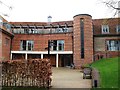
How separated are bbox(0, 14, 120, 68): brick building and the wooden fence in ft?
73.7

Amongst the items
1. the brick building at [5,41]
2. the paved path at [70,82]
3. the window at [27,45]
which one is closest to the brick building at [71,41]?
the window at [27,45]

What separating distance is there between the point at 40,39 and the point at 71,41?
5887mm

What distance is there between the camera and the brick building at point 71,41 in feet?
112

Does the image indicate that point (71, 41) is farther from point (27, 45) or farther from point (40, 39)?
point (27, 45)

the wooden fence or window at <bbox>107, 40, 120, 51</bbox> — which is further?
window at <bbox>107, 40, 120, 51</bbox>

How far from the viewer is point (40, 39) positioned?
38.5 metres

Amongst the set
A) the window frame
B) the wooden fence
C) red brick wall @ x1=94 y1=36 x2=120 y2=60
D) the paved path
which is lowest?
the paved path

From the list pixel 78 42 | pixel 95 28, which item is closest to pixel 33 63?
pixel 78 42

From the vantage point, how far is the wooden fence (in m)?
11.9

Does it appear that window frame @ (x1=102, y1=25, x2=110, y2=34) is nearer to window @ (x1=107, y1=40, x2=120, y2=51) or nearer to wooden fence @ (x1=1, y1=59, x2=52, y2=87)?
window @ (x1=107, y1=40, x2=120, y2=51)

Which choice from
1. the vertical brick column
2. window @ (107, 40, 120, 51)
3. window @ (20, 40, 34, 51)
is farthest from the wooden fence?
window @ (20, 40, 34, 51)

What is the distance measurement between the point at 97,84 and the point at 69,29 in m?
28.6

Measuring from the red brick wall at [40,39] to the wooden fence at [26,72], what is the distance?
2504 centimetres

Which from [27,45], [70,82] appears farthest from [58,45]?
[70,82]
